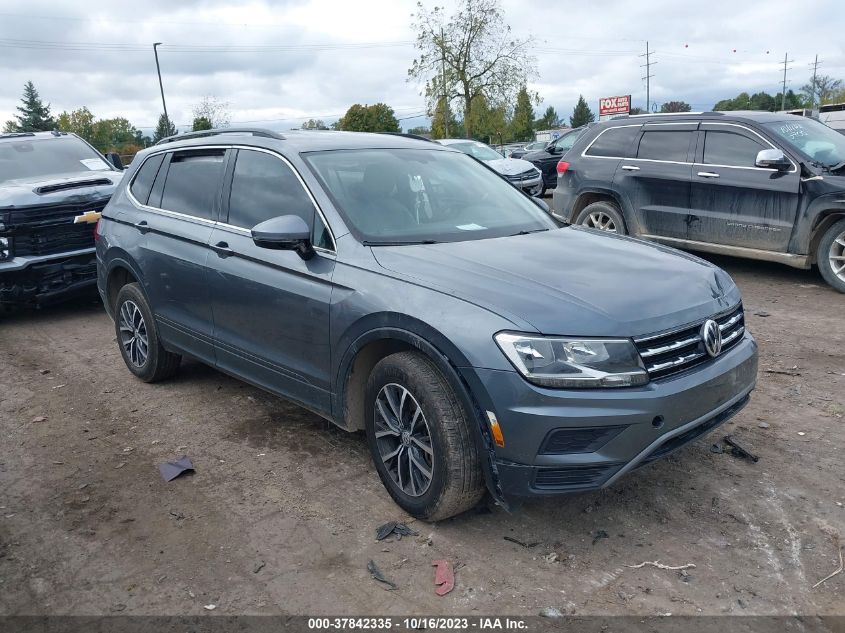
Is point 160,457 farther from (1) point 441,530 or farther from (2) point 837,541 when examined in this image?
(2) point 837,541

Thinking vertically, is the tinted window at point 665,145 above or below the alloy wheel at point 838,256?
above

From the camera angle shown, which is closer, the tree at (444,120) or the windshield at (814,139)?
the windshield at (814,139)

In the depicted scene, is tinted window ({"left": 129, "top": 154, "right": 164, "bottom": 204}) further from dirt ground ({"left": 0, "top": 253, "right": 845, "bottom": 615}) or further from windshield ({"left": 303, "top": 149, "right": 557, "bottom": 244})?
windshield ({"left": 303, "top": 149, "right": 557, "bottom": 244})

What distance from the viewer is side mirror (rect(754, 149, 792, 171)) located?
7512 mm

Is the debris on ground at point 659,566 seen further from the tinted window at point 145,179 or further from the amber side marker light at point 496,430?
the tinted window at point 145,179

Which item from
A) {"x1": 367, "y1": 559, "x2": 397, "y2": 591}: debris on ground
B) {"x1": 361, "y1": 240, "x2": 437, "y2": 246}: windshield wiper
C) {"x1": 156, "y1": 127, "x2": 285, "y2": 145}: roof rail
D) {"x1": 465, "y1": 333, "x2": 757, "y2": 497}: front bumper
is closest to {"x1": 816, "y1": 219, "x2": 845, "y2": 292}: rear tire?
{"x1": 465, "y1": 333, "x2": 757, "y2": 497}: front bumper

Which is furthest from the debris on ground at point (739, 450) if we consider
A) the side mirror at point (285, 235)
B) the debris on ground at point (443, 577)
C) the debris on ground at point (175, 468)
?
the debris on ground at point (175, 468)

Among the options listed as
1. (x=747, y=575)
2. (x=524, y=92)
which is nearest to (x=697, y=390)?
(x=747, y=575)

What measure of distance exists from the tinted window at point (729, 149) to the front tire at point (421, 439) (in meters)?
6.00

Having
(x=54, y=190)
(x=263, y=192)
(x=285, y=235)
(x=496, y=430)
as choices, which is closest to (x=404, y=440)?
(x=496, y=430)

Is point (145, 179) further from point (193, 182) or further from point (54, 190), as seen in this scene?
point (54, 190)

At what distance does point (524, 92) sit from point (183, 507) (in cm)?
4894

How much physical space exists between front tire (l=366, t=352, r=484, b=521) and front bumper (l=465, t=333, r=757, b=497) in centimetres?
18

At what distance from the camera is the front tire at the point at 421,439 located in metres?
3.19
